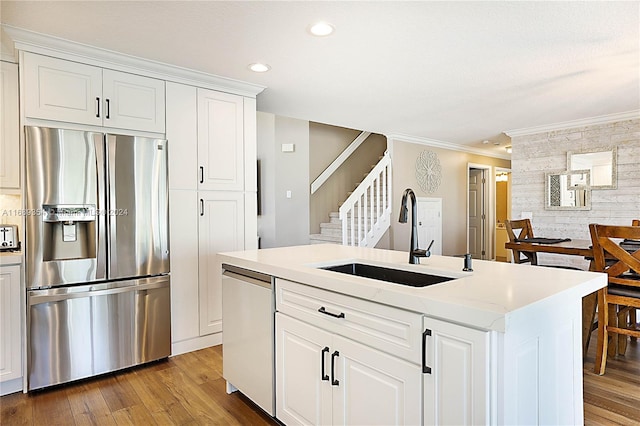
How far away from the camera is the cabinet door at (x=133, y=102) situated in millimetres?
2808

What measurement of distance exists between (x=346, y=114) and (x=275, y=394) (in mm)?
3474

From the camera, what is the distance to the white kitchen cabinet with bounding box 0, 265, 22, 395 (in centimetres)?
245

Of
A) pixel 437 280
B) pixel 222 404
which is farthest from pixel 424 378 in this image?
pixel 222 404

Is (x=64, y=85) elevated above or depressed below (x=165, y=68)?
below

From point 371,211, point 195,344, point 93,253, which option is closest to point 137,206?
point 93,253

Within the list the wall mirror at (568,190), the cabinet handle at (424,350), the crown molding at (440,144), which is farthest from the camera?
the crown molding at (440,144)

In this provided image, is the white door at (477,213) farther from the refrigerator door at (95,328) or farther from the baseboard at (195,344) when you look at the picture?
the refrigerator door at (95,328)

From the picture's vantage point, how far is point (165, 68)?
117 inches

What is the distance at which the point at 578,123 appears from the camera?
16.6ft

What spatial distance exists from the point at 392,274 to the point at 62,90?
2516 millimetres

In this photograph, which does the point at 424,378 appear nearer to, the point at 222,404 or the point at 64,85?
the point at 222,404

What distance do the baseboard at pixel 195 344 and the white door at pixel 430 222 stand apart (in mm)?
3966

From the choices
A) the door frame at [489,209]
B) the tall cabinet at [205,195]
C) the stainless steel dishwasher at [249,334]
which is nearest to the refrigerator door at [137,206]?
the tall cabinet at [205,195]

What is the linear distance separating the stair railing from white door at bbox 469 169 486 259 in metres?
2.75
